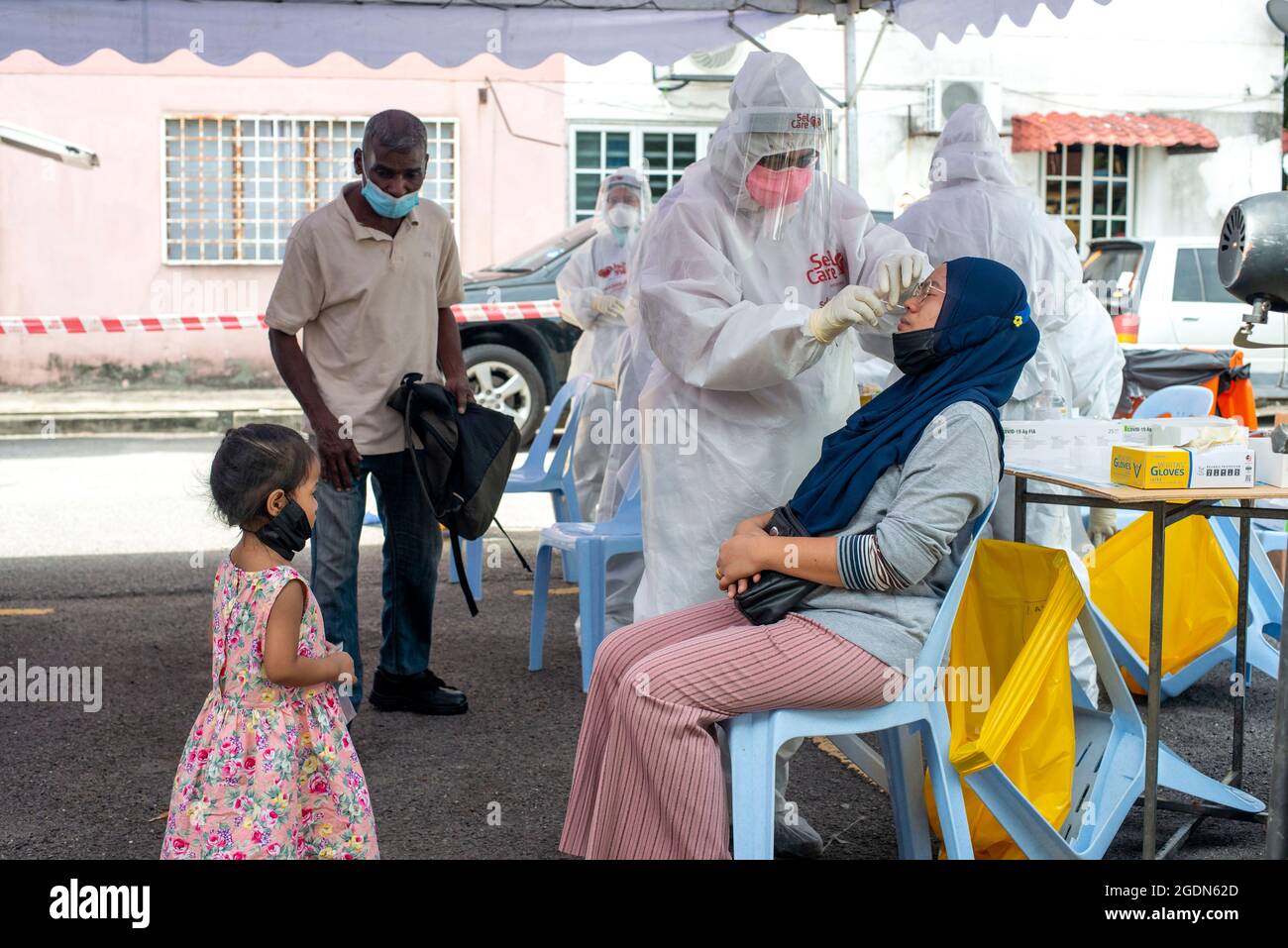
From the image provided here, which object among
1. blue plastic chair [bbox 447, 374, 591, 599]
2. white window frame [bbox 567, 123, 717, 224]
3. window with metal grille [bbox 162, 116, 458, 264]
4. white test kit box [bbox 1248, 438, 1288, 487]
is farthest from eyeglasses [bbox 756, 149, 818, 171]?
white window frame [bbox 567, 123, 717, 224]

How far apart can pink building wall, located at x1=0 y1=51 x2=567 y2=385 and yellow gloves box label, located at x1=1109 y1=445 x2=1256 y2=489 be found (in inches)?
500

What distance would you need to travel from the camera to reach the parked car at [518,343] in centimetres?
1148

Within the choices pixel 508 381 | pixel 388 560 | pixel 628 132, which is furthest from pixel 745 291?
pixel 628 132

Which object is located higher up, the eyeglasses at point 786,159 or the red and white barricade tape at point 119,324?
the eyeglasses at point 786,159

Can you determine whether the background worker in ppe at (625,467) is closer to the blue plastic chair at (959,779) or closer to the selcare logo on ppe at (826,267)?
the selcare logo on ppe at (826,267)

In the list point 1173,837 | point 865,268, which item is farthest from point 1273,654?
point 865,268

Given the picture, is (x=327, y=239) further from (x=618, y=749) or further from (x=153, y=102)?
(x=153, y=102)

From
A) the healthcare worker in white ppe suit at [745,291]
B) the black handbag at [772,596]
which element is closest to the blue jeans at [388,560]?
the healthcare worker in white ppe suit at [745,291]

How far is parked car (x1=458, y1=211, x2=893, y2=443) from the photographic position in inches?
452

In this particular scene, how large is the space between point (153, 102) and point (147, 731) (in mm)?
11860

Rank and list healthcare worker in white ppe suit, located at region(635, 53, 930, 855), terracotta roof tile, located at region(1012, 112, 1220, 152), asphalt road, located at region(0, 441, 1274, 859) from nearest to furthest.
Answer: healthcare worker in white ppe suit, located at region(635, 53, 930, 855)
asphalt road, located at region(0, 441, 1274, 859)
terracotta roof tile, located at region(1012, 112, 1220, 152)

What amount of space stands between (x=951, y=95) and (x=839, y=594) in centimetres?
1410

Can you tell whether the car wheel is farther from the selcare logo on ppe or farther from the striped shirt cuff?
Answer: the striped shirt cuff

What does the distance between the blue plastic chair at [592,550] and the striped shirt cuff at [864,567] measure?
1.88 metres
